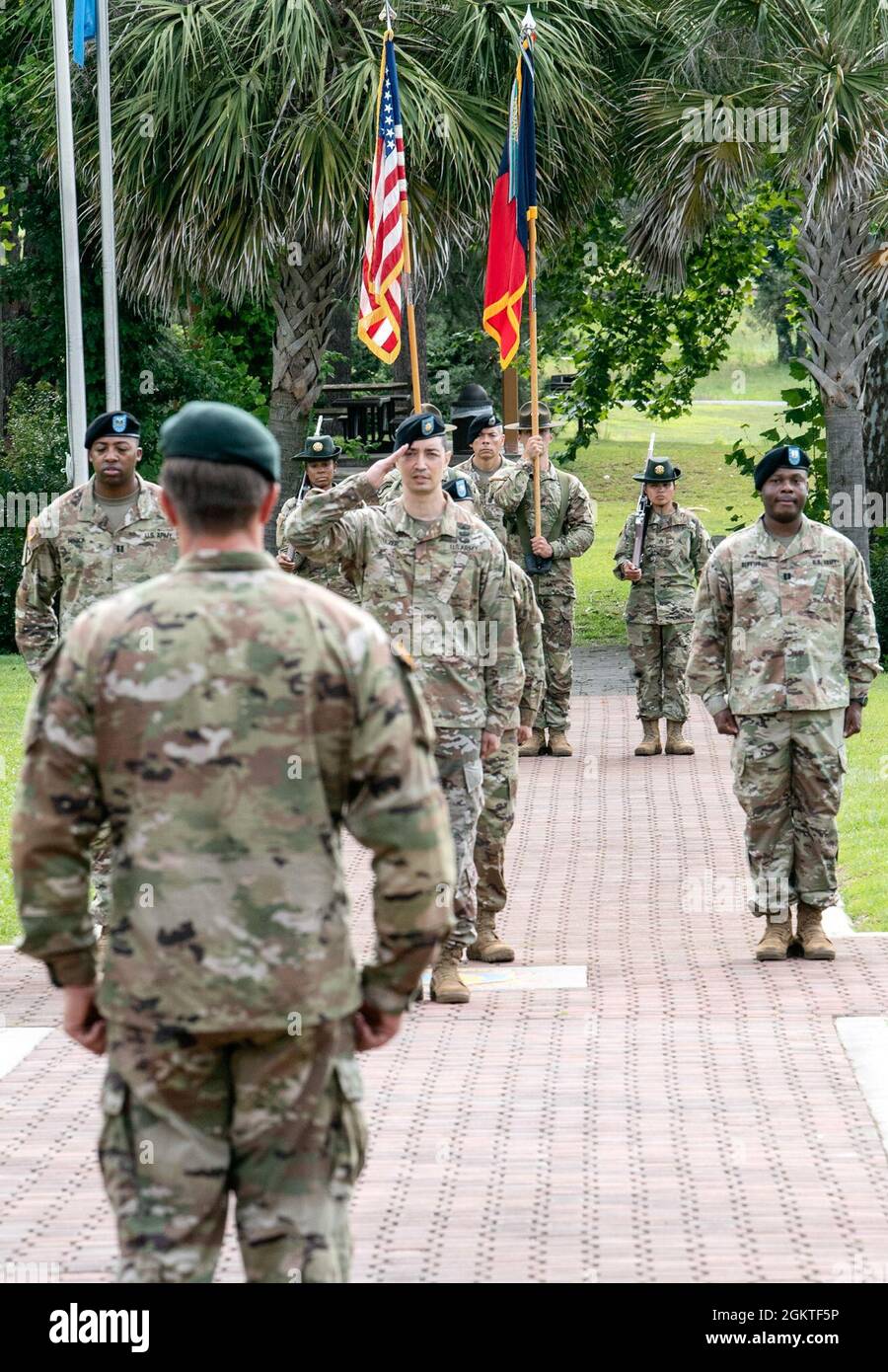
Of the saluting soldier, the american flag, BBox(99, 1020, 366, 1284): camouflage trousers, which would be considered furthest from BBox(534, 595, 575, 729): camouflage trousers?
BBox(99, 1020, 366, 1284): camouflage trousers

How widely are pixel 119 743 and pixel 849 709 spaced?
5970 mm

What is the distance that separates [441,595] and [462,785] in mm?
737

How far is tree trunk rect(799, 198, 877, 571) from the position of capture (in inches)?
781

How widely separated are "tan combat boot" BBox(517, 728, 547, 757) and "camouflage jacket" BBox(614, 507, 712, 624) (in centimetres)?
106

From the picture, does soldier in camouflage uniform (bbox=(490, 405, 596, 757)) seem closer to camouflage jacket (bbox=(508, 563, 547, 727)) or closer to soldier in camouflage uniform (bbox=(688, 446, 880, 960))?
camouflage jacket (bbox=(508, 563, 547, 727))

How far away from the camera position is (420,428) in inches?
321

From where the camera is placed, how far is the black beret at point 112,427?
8.76 metres

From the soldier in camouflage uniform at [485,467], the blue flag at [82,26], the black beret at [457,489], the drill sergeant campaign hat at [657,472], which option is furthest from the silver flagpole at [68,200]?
the black beret at [457,489]

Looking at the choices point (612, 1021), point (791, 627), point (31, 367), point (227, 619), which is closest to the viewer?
point (227, 619)

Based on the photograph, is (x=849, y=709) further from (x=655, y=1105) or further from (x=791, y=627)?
(x=655, y=1105)

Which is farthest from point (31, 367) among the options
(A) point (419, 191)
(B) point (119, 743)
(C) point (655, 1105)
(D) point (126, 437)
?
(B) point (119, 743)

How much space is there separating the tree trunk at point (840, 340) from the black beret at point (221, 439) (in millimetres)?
16047

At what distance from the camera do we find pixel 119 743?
154 inches
